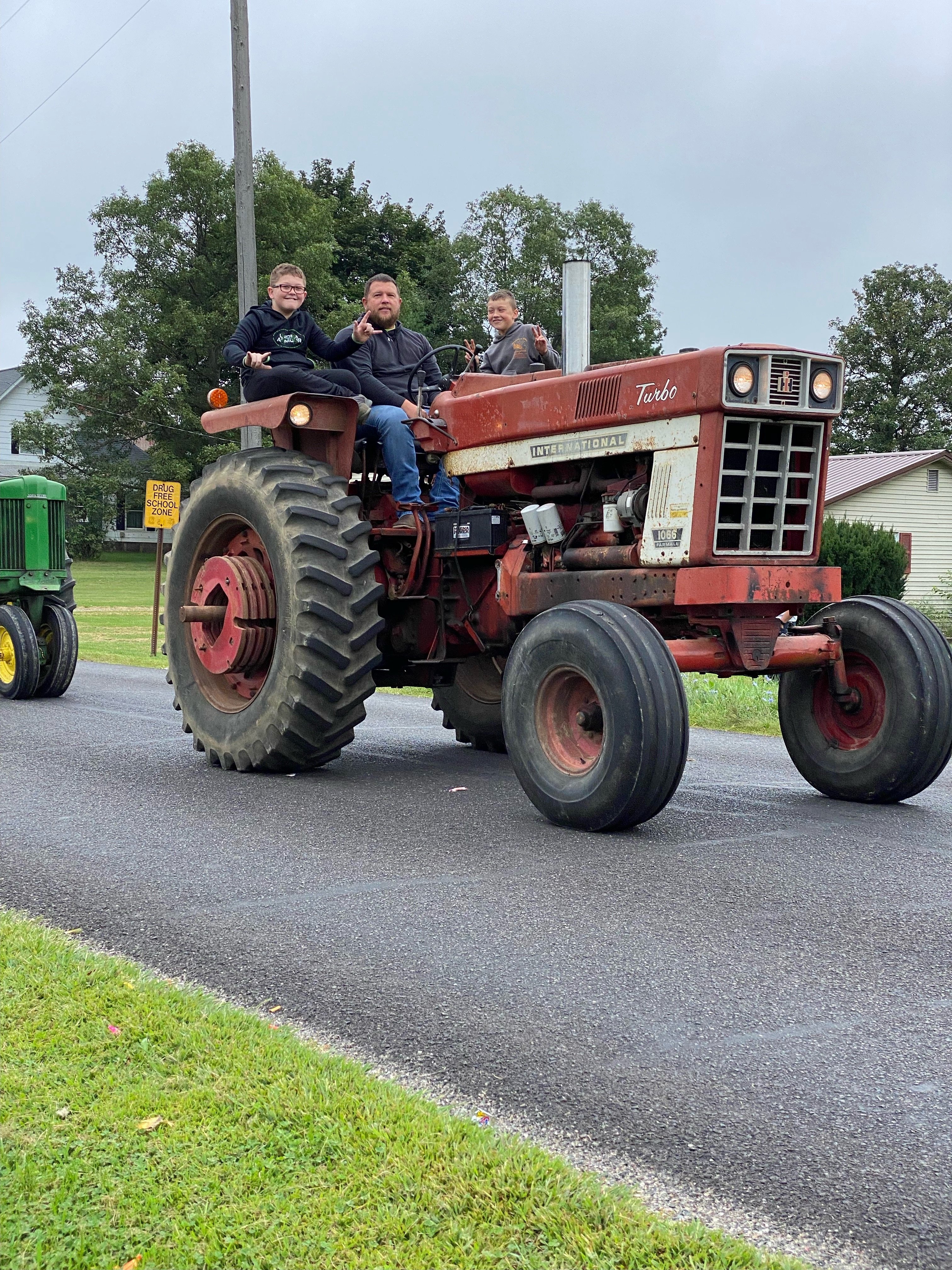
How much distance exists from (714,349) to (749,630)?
126 cm

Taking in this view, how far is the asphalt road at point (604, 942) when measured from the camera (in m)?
3.01

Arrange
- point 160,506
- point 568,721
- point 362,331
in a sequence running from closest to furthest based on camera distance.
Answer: point 568,721, point 362,331, point 160,506

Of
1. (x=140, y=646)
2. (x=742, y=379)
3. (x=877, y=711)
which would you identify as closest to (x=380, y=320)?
(x=742, y=379)

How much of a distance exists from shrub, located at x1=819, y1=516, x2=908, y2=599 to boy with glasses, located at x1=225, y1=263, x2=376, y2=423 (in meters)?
22.6

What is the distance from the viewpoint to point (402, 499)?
779 centimetres

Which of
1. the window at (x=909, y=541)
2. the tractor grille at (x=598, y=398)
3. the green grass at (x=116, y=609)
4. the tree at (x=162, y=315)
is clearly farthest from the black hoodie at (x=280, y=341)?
the tree at (x=162, y=315)

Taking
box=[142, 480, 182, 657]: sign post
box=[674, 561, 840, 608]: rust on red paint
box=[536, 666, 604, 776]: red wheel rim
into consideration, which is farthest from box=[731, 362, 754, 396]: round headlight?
box=[142, 480, 182, 657]: sign post

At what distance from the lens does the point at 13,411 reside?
61531 millimetres

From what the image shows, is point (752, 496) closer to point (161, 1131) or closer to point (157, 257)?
point (161, 1131)

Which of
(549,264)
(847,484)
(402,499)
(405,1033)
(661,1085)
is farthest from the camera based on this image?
(549,264)

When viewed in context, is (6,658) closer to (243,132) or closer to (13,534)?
(13,534)

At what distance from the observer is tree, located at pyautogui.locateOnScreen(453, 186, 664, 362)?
187 feet

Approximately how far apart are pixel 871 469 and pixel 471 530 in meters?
36.1

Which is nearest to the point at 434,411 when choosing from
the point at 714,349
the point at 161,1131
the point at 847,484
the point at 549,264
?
the point at 714,349
